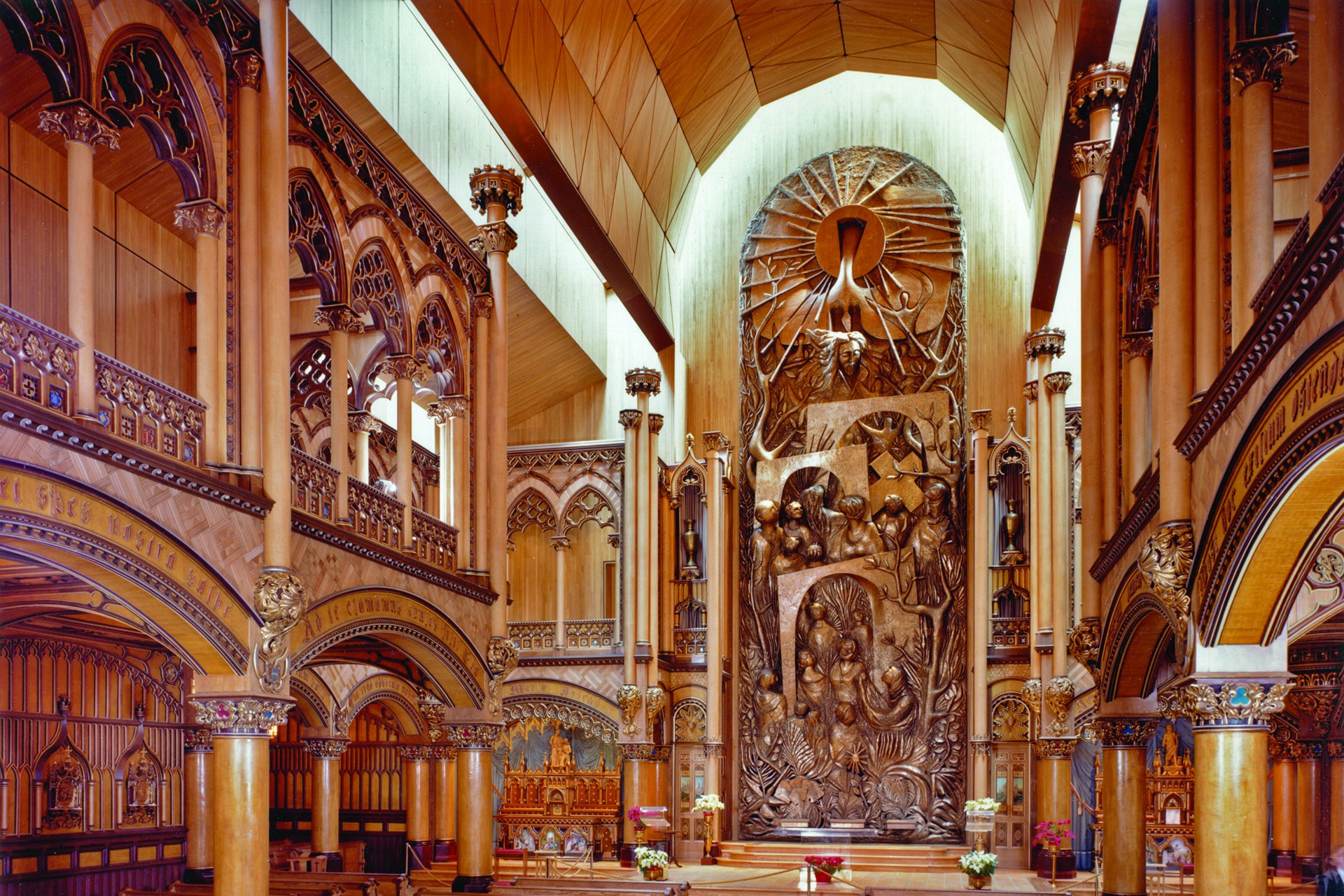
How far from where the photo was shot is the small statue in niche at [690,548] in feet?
82.3

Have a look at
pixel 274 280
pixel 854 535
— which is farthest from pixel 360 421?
pixel 854 535

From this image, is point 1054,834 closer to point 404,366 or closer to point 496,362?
point 496,362

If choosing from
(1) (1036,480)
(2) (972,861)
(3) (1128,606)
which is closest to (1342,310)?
(3) (1128,606)

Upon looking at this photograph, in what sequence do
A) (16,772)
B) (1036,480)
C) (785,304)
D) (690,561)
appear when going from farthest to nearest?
(785,304) → (690,561) → (1036,480) → (16,772)

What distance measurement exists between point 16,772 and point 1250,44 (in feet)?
51.0

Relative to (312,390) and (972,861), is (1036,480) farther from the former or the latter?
(312,390)

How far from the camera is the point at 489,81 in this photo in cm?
1773

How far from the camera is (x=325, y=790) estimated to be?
829 inches

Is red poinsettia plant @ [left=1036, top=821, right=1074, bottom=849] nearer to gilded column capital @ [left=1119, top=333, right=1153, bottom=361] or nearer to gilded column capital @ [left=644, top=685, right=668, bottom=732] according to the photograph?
gilded column capital @ [left=644, top=685, right=668, bottom=732]

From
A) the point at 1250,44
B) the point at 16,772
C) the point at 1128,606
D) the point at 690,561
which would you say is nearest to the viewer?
the point at 1250,44

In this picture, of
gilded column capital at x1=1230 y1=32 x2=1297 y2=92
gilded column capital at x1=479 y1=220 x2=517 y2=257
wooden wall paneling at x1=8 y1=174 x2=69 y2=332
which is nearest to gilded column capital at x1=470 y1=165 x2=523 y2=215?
gilded column capital at x1=479 y1=220 x2=517 y2=257

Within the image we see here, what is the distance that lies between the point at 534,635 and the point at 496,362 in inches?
349

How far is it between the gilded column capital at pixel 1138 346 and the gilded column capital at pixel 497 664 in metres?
8.59

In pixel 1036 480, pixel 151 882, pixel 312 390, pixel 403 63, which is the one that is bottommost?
pixel 151 882
